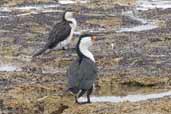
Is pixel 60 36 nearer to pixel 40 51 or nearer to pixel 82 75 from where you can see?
pixel 40 51

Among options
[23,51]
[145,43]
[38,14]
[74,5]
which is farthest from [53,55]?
[74,5]

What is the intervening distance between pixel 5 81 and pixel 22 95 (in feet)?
4.42

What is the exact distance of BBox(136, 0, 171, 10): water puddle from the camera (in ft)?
87.6

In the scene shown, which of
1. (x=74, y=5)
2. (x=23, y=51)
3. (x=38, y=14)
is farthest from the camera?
(x=74, y=5)

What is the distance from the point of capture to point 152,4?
1088 inches

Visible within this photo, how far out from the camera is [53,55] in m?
17.3

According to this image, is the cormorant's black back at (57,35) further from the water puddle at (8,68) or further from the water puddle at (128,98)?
the water puddle at (128,98)

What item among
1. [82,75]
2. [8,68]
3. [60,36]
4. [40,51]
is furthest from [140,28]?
[82,75]

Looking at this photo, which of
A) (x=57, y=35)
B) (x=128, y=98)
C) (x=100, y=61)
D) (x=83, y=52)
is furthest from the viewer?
(x=57, y=35)

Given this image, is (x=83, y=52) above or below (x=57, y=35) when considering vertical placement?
above

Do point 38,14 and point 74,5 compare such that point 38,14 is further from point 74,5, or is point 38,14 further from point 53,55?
point 53,55

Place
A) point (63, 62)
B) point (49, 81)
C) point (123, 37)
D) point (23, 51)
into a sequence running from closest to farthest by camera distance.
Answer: point (49, 81) < point (63, 62) < point (23, 51) < point (123, 37)

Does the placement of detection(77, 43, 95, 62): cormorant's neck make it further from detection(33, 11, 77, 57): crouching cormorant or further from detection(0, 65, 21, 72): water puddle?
detection(33, 11, 77, 57): crouching cormorant

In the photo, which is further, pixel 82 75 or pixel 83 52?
pixel 83 52
